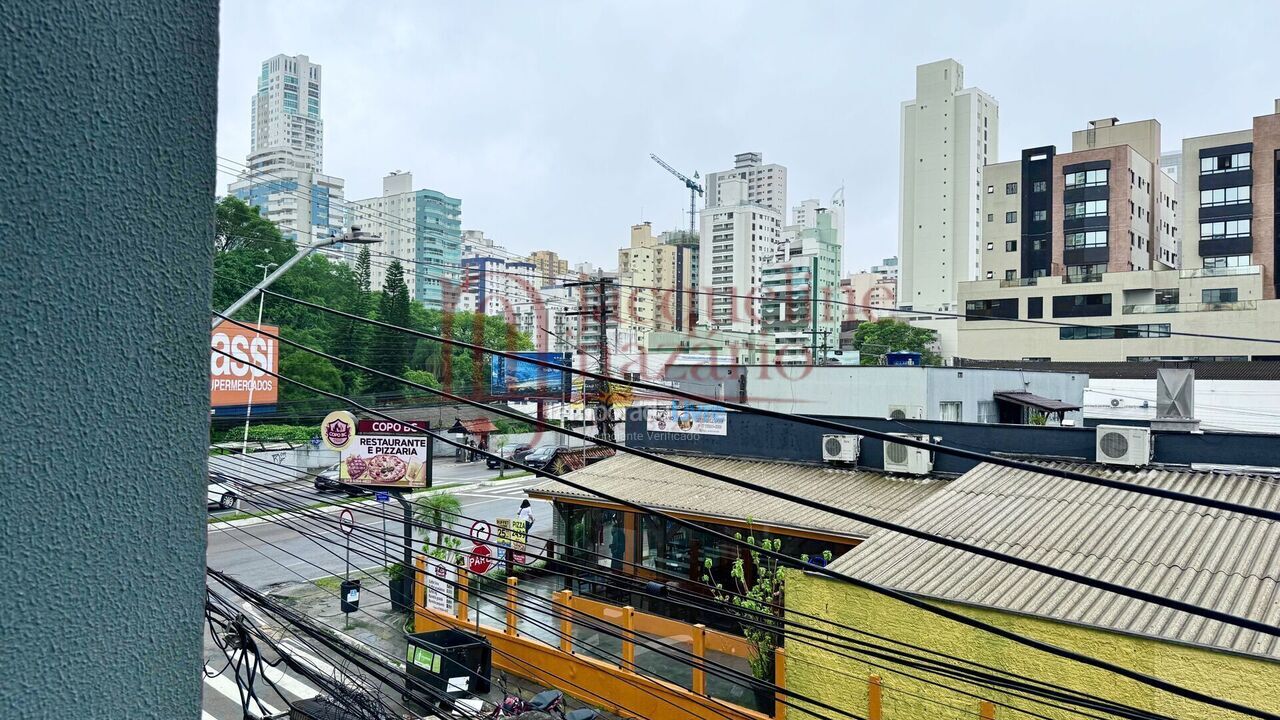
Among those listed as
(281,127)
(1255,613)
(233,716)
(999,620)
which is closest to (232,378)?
(233,716)

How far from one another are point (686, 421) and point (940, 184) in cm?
6850

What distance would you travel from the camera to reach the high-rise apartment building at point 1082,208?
51.4m

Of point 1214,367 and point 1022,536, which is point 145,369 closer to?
point 1022,536

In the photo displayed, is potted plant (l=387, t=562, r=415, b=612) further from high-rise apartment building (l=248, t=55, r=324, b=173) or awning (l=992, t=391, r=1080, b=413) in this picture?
high-rise apartment building (l=248, t=55, r=324, b=173)

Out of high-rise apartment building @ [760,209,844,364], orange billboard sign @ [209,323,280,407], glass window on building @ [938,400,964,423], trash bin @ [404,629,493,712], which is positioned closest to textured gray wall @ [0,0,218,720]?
trash bin @ [404,629,493,712]

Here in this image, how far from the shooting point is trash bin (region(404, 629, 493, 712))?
9.95 meters

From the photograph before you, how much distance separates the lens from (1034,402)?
2106 centimetres

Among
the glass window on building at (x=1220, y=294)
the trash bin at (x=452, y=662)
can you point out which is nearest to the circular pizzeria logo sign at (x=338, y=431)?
the trash bin at (x=452, y=662)

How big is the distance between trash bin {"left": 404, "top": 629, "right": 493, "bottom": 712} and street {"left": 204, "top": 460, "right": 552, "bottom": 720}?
990mm

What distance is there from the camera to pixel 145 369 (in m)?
0.93

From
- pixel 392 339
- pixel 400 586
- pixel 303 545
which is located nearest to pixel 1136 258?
pixel 392 339

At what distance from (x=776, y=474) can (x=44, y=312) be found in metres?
14.6

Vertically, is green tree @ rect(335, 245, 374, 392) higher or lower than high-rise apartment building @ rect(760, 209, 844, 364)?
lower

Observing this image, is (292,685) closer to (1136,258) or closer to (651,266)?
(1136,258)
